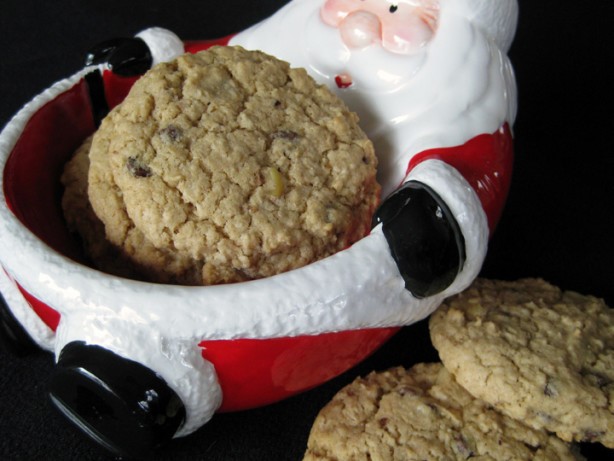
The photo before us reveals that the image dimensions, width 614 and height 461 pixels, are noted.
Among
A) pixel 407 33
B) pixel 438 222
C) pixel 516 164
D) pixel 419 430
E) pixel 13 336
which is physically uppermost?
pixel 407 33

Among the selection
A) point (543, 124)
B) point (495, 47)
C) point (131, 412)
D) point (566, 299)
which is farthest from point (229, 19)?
point (131, 412)

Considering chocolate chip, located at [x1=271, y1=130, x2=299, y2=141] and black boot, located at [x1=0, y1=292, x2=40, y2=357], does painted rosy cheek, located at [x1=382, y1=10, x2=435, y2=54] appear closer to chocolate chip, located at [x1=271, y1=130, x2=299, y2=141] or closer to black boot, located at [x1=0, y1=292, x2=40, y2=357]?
chocolate chip, located at [x1=271, y1=130, x2=299, y2=141]

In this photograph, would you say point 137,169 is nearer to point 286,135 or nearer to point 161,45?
point 286,135

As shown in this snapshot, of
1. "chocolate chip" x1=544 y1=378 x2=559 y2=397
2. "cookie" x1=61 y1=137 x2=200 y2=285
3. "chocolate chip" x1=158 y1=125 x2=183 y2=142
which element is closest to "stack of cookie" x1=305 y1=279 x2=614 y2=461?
"chocolate chip" x1=544 y1=378 x2=559 y2=397

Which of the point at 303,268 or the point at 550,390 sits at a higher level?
the point at 303,268

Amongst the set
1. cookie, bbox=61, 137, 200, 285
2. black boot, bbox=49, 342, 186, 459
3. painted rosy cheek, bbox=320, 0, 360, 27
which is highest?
painted rosy cheek, bbox=320, 0, 360, 27

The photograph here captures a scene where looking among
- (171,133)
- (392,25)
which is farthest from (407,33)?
(171,133)

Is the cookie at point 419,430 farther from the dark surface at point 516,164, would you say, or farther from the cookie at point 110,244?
the cookie at point 110,244
